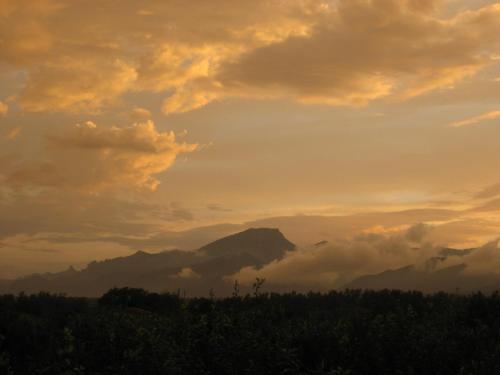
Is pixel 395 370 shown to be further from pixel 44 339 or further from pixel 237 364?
pixel 44 339

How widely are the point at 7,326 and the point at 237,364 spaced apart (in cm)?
1546

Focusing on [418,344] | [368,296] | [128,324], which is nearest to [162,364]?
[128,324]

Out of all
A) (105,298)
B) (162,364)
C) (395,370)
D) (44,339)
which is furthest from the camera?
(105,298)

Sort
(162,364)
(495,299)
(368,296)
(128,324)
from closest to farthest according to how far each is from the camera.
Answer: (162,364)
(128,324)
(495,299)
(368,296)

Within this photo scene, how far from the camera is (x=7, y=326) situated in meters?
31.2

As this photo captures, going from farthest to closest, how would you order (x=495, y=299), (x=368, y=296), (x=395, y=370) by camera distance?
1. (x=368, y=296)
2. (x=495, y=299)
3. (x=395, y=370)

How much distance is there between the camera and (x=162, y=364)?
19984 mm

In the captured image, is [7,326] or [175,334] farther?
[7,326]

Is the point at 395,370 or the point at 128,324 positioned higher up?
the point at 128,324

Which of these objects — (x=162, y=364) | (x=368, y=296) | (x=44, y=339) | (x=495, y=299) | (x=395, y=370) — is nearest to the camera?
(x=162, y=364)

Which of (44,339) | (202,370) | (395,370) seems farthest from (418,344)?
(44,339)

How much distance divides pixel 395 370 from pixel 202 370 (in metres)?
6.86

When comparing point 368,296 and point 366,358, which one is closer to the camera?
point 366,358

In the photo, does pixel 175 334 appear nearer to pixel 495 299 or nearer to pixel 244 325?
pixel 244 325
